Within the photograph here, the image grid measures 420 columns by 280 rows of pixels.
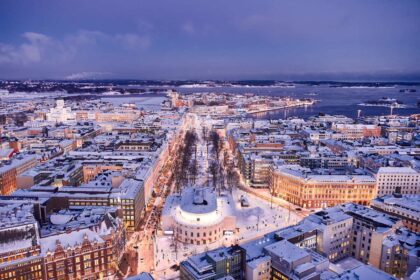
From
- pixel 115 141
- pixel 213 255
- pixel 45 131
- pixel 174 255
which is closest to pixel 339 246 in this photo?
pixel 213 255

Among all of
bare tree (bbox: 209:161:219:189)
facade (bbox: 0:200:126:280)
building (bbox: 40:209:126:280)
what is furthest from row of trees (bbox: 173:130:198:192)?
facade (bbox: 0:200:126:280)

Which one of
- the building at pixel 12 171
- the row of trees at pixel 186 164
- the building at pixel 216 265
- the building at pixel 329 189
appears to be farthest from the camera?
the row of trees at pixel 186 164

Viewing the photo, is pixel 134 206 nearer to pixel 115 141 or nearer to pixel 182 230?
pixel 182 230

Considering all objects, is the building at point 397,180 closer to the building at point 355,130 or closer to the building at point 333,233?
the building at point 333,233

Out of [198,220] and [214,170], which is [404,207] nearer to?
[198,220]

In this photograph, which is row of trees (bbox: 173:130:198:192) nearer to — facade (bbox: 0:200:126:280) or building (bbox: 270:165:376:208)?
building (bbox: 270:165:376:208)

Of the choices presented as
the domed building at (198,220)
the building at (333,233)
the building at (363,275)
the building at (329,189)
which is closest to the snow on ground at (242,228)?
the domed building at (198,220)
